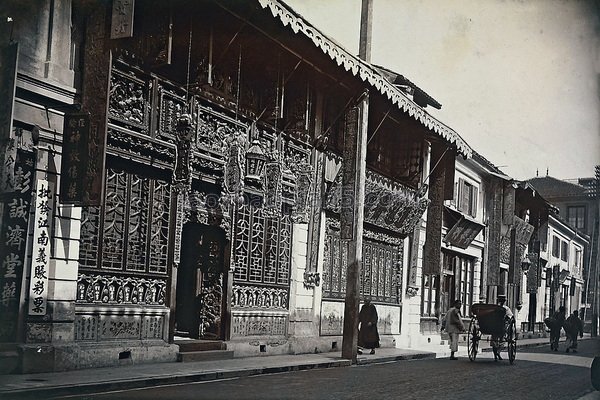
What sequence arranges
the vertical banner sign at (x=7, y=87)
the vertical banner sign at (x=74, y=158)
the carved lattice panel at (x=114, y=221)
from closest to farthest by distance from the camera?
1. the vertical banner sign at (x=7, y=87)
2. the vertical banner sign at (x=74, y=158)
3. the carved lattice panel at (x=114, y=221)

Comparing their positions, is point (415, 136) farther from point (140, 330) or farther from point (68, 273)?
point (68, 273)

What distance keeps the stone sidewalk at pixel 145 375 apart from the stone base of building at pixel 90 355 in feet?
0.67

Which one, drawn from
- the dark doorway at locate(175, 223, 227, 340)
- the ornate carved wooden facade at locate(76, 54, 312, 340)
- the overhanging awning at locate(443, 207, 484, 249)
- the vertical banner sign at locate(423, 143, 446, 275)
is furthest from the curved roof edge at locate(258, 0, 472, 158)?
the overhanging awning at locate(443, 207, 484, 249)

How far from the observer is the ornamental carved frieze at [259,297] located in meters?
18.9

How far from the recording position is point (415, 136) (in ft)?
91.4

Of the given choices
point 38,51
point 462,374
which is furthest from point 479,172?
point 38,51

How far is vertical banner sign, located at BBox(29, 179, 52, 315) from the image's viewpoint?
12.7 meters

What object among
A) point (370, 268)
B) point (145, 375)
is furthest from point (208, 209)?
point (370, 268)

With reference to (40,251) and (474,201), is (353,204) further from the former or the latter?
(474,201)

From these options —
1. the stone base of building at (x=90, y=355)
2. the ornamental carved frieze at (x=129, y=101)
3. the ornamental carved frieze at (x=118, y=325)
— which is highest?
the ornamental carved frieze at (x=129, y=101)

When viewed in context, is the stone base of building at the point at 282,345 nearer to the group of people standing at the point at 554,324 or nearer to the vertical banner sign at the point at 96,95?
the group of people standing at the point at 554,324

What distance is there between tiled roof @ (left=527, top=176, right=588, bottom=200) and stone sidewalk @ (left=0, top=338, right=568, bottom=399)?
40.1 m

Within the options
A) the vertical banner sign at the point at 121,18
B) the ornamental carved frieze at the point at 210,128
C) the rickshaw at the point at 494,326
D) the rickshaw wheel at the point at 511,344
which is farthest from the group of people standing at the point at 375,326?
the vertical banner sign at the point at 121,18

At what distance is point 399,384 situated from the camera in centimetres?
1457
